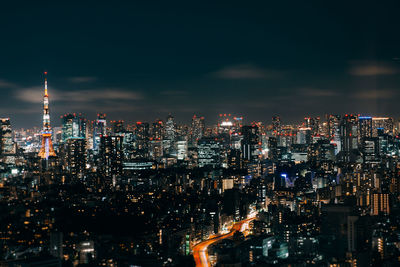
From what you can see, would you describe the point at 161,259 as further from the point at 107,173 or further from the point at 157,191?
the point at 107,173

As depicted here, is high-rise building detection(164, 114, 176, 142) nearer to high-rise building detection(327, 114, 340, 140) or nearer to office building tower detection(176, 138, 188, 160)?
office building tower detection(176, 138, 188, 160)

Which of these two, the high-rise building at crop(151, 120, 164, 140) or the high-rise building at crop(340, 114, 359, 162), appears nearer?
the high-rise building at crop(340, 114, 359, 162)

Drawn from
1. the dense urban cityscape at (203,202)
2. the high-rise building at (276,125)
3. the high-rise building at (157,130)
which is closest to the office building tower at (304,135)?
the high-rise building at (276,125)

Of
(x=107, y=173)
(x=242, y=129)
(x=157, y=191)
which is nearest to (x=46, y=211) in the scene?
(x=157, y=191)

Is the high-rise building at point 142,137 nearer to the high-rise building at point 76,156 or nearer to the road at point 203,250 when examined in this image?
the high-rise building at point 76,156

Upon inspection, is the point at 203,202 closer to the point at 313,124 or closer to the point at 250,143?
the point at 250,143

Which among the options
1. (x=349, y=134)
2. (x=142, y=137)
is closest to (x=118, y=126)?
(x=142, y=137)

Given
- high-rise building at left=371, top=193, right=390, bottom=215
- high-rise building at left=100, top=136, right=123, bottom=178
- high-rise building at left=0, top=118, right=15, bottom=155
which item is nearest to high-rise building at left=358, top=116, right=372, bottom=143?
high-rise building at left=100, top=136, right=123, bottom=178

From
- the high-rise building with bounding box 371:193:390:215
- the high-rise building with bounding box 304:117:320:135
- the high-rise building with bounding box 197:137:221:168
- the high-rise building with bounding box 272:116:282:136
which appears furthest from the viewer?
the high-rise building with bounding box 272:116:282:136
